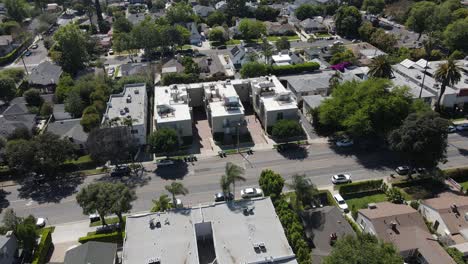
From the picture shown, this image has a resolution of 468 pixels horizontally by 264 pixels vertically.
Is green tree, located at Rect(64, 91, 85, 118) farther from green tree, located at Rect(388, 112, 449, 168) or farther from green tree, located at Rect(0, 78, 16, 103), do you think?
green tree, located at Rect(388, 112, 449, 168)

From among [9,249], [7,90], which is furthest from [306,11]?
[9,249]

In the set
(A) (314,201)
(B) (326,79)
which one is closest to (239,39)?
(B) (326,79)

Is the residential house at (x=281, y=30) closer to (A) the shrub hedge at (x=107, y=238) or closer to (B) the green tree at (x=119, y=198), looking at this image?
(B) the green tree at (x=119, y=198)

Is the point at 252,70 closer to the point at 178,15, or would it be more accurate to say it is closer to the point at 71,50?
the point at 71,50

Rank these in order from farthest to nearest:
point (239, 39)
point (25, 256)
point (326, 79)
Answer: point (239, 39) < point (326, 79) < point (25, 256)

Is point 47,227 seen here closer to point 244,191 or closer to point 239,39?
point 244,191

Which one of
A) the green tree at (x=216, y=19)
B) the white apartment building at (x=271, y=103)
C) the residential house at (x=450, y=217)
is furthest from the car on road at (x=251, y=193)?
the green tree at (x=216, y=19)
